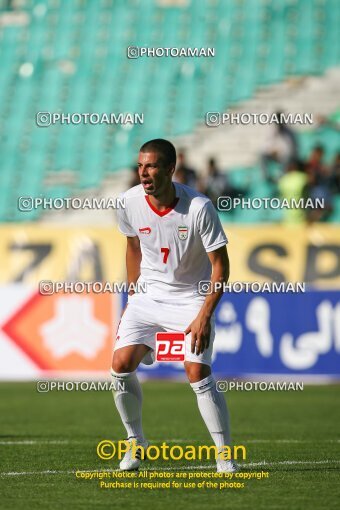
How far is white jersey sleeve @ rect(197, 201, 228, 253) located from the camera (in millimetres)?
7121

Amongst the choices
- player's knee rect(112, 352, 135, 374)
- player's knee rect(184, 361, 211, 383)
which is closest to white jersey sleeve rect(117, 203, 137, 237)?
player's knee rect(112, 352, 135, 374)

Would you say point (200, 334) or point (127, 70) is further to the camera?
point (127, 70)

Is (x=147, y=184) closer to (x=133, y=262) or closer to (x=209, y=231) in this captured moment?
(x=209, y=231)

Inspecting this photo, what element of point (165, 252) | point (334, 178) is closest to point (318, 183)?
point (334, 178)

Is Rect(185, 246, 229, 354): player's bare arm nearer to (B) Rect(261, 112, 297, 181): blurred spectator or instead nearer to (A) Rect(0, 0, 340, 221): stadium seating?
(B) Rect(261, 112, 297, 181): blurred spectator

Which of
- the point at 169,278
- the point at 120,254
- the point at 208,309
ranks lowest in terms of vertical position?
the point at 208,309

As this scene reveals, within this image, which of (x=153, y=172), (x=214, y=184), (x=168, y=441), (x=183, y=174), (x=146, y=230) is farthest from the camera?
(x=214, y=184)

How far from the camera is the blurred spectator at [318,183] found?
17219mm

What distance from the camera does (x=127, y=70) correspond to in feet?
75.1

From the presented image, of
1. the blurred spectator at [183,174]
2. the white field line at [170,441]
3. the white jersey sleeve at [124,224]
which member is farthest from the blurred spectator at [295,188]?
the white jersey sleeve at [124,224]

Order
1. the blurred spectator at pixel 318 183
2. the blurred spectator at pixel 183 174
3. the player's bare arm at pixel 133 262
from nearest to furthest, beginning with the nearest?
the player's bare arm at pixel 133 262, the blurred spectator at pixel 183 174, the blurred spectator at pixel 318 183

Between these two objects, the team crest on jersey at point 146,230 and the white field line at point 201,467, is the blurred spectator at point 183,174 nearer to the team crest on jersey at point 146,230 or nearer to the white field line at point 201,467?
the white field line at point 201,467

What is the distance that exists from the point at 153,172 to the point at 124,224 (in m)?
0.59

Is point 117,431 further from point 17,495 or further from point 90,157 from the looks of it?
point 90,157
